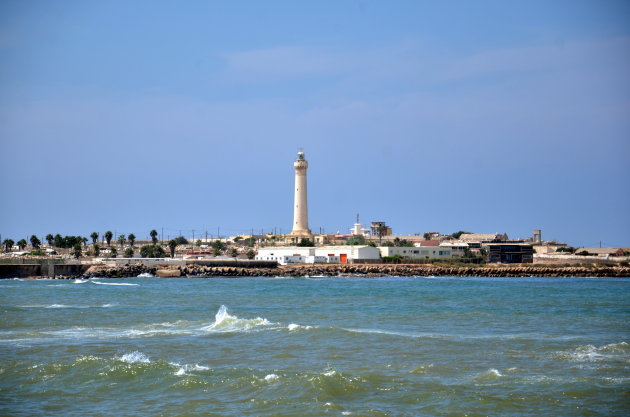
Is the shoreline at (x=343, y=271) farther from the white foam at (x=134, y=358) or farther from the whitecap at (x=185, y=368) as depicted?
the whitecap at (x=185, y=368)

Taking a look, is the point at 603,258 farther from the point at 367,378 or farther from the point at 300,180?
the point at 367,378

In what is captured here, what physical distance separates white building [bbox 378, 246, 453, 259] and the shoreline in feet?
22.7

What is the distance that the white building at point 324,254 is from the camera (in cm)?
8694

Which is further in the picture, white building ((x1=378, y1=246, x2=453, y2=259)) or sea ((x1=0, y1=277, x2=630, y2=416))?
white building ((x1=378, y1=246, x2=453, y2=259))

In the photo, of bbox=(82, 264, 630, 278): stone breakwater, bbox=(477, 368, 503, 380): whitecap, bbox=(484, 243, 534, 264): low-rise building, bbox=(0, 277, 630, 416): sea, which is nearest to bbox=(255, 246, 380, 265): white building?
bbox=(82, 264, 630, 278): stone breakwater

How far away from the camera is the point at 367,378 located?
14.5 metres

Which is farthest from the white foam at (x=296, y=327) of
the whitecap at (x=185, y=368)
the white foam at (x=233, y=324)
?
the whitecap at (x=185, y=368)

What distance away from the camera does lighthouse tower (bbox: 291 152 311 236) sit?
10294cm

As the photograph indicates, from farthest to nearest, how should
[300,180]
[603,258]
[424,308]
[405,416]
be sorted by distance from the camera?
[300,180] → [603,258] → [424,308] → [405,416]

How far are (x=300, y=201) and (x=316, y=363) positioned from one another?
8691cm

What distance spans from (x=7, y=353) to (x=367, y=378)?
8473 mm

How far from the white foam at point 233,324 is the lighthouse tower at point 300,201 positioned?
255 feet

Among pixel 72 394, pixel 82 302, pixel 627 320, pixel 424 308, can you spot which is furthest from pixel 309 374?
pixel 82 302

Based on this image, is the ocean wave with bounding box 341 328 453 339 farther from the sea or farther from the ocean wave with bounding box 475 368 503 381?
the ocean wave with bounding box 475 368 503 381
